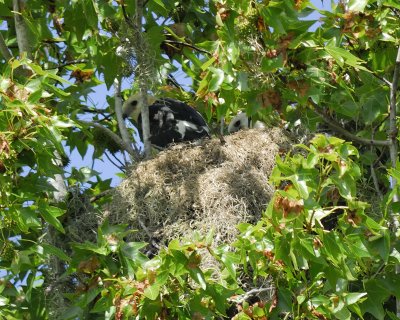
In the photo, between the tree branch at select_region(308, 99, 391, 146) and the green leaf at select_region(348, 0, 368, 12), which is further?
the tree branch at select_region(308, 99, 391, 146)

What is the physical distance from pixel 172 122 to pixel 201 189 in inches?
46.4

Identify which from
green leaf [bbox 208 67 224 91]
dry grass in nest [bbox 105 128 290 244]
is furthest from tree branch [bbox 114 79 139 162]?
green leaf [bbox 208 67 224 91]

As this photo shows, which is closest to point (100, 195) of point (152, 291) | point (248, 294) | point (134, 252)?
point (134, 252)

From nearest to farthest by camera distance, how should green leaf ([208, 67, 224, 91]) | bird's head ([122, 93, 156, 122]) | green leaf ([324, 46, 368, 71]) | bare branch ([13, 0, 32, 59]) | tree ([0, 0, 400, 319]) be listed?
tree ([0, 0, 400, 319])
green leaf ([324, 46, 368, 71])
green leaf ([208, 67, 224, 91])
bare branch ([13, 0, 32, 59])
bird's head ([122, 93, 156, 122])

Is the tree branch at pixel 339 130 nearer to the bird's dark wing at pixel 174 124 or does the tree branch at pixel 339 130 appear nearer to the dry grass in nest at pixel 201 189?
the dry grass in nest at pixel 201 189

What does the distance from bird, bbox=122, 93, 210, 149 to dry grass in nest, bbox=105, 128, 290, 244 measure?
0.67 m

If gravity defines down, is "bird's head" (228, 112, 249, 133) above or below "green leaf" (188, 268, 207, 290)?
below

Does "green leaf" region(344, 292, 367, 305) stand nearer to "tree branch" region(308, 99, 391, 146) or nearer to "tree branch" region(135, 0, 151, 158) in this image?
"tree branch" region(308, 99, 391, 146)

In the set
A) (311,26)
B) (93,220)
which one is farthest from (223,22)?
(93,220)

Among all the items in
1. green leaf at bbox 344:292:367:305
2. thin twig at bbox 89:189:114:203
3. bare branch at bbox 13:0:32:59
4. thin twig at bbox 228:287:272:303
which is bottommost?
thin twig at bbox 228:287:272:303

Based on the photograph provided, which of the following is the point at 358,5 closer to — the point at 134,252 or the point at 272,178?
the point at 272,178

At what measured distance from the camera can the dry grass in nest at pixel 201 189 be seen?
5.04 metres

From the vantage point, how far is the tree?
3953 millimetres

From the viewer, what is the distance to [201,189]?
5.16 m
